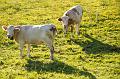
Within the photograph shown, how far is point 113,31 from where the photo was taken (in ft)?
81.1

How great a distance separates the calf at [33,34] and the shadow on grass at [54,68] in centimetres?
79

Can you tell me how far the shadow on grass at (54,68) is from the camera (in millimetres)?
16497

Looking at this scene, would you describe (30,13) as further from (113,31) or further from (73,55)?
(73,55)

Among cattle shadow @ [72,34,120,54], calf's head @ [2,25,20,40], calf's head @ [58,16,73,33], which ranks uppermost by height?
calf's head @ [2,25,20,40]

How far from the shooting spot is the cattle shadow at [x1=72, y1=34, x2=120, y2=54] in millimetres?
20156

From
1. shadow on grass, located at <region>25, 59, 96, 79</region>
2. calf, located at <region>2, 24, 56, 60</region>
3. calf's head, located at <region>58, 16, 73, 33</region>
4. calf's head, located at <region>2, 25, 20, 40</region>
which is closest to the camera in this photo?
shadow on grass, located at <region>25, 59, 96, 79</region>

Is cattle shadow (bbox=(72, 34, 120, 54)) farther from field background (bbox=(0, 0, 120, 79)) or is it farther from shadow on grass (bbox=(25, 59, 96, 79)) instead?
shadow on grass (bbox=(25, 59, 96, 79))

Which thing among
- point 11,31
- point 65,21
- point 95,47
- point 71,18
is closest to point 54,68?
point 11,31

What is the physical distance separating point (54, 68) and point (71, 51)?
3.31m

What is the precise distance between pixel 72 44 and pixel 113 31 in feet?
13.5

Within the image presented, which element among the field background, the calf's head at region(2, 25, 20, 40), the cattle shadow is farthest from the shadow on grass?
the cattle shadow

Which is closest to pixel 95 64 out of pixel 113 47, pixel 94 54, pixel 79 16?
pixel 94 54

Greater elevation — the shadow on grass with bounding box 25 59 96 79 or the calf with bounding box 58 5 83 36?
the calf with bounding box 58 5 83 36

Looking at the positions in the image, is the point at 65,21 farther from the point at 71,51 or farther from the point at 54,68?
the point at 54,68
